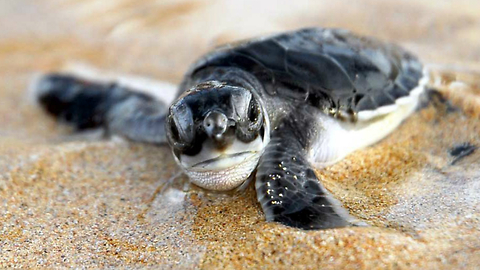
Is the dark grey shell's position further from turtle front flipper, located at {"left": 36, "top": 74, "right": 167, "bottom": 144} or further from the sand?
turtle front flipper, located at {"left": 36, "top": 74, "right": 167, "bottom": 144}

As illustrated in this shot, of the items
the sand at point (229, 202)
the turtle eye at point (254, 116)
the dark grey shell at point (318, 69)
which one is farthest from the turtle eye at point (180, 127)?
the dark grey shell at point (318, 69)

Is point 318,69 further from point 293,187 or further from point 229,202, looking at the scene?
point 229,202

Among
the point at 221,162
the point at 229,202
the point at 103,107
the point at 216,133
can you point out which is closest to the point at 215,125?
the point at 216,133

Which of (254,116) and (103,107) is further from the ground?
(254,116)

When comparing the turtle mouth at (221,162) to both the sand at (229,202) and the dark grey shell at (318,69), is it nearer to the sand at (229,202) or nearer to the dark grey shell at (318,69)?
the sand at (229,202)

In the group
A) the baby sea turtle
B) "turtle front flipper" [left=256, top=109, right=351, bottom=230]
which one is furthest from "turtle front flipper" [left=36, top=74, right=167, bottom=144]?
"turtle front flipper" [left=256, top=109, right=351, bottom=230]

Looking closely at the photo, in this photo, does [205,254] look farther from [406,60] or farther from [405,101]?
[406,60]
